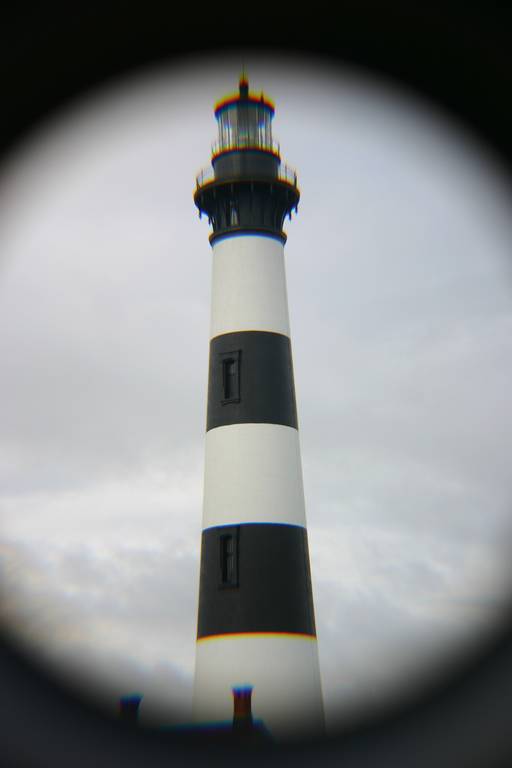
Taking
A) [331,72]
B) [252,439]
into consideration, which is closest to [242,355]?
[252,439]

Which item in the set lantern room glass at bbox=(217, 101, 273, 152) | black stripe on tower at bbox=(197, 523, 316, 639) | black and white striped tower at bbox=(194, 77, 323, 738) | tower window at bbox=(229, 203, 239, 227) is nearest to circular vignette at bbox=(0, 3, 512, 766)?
black and white striped tower at bbox=(194, 77, 323, 738)

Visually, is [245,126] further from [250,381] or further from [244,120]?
[250,381]

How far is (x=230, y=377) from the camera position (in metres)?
13.3

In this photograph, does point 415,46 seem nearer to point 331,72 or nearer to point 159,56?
point 331,72

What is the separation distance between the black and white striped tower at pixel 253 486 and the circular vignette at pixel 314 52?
9.30m

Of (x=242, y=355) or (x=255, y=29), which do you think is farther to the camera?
(x=242, y=355)

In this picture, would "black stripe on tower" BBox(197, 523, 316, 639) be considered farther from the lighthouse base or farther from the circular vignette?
the circular vignette

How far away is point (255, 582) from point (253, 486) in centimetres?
142

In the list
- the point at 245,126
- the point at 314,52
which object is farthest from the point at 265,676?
the point at 314,52

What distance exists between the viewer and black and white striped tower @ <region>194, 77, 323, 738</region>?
11.9 m

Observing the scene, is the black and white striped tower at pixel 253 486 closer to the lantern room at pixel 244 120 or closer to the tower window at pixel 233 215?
the tower window at pixel 233 215

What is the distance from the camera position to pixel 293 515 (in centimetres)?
1270

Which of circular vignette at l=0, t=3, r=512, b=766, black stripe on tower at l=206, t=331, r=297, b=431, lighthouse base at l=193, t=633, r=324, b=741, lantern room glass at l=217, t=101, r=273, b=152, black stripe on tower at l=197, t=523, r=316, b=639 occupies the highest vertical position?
lantern room glass at l=217, t=101, r=273, b=152

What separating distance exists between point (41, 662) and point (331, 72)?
2207 millimetres
